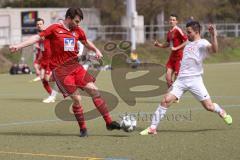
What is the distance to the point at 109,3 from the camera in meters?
61.3

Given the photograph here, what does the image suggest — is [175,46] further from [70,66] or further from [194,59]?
[70,66]

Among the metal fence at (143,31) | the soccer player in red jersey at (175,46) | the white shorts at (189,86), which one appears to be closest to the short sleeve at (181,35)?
the soccer player in red jersey at (175,46)

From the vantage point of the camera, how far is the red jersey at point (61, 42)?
11438 mm

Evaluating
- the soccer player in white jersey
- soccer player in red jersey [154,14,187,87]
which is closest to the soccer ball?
the soccer player in white jersey

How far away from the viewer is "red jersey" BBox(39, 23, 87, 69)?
1144 centimetres

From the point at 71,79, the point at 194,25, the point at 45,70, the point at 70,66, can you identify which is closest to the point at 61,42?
the point at 70,66

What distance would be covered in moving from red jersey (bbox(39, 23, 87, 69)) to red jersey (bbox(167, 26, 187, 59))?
225 inches

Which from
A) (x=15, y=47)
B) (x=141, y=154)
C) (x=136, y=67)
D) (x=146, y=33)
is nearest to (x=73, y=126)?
(x=15, y=47)

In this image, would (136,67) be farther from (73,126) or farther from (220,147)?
(220,147)

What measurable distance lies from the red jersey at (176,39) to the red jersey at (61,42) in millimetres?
5710

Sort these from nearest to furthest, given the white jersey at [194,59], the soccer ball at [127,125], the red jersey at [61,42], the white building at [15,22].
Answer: the soccer ball at [127,125] < the red jersey at [61,42] < the white jersey at [194,59] < the white building at [15,22]

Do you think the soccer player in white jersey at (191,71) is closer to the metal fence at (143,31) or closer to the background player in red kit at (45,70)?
the background player in red kit at (45,70)

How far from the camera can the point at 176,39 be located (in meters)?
17.2

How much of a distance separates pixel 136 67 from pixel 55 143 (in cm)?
2605
